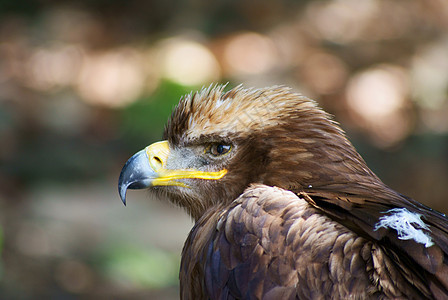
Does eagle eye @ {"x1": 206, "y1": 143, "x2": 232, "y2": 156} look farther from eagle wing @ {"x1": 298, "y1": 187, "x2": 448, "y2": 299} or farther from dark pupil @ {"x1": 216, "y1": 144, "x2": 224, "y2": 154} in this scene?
eagle wing @ {"x1": 298, "y1": 187, "x2": 448, "y2": 299}

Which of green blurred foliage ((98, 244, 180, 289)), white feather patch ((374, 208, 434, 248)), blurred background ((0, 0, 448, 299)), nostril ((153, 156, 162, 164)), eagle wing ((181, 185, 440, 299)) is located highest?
nostril ((153, 156, 162, 164))

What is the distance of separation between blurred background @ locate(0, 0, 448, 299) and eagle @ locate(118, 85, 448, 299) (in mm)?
3689

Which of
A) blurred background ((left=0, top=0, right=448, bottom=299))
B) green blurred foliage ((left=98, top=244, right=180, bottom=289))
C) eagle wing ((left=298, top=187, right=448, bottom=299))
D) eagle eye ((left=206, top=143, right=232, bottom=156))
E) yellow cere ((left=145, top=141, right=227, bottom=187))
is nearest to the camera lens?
eagle wing ((left=298, top=187, right=448, bottom=299))

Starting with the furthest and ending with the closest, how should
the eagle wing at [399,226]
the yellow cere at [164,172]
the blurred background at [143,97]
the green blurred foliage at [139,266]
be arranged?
the blurred background at [143,97] < the green blurred foliage at [139,266] < the yellow cere at [164,172] < the eagle wing at [399,226]

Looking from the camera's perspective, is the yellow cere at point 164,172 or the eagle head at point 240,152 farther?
the yellow cere at point 164,172

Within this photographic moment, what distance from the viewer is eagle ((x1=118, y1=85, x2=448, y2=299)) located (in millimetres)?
2570

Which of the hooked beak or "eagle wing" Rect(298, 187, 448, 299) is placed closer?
"eagle wing" Rect(298, 187, 448, 299)

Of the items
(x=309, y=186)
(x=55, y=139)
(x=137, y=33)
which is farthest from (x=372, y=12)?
(x=309, y=186)

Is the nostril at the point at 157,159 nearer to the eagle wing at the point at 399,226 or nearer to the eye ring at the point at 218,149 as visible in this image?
the eye ring at the point at 218,149

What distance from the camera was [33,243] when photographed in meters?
7.75


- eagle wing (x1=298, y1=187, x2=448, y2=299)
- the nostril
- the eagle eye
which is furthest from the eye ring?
eagle wing (x1=298, y1=187, x2=448, y2=299)

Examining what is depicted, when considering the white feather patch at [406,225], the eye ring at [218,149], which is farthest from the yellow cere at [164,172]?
the white feather patch at [406,225]

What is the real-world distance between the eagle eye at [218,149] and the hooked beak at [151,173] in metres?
0.11

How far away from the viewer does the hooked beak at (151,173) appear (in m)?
3.49
